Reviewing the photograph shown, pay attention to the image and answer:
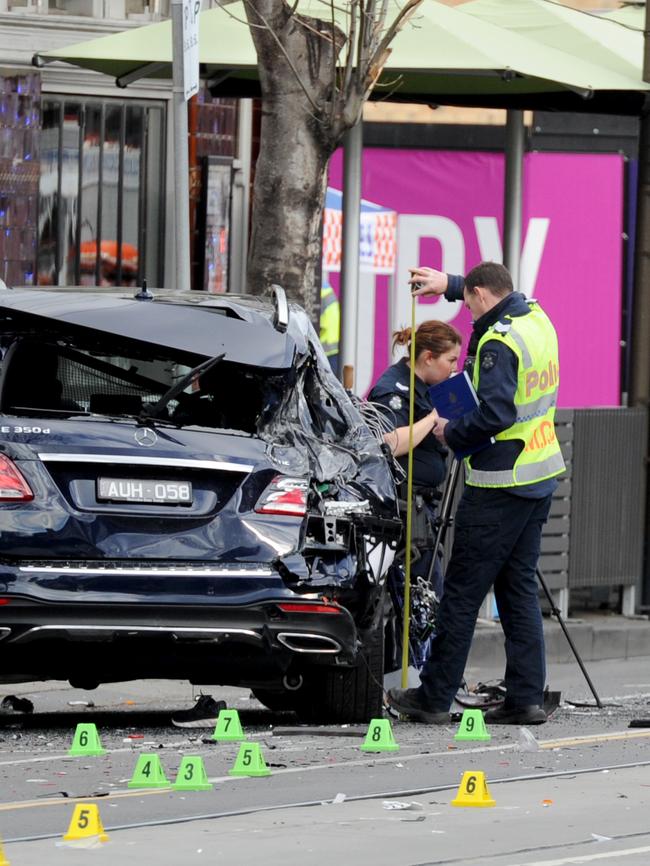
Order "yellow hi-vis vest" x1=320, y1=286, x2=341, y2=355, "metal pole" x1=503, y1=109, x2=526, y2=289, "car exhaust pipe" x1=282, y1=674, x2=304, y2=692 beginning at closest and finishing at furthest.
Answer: "car exhaust pipe" x1=282, y1=674, x2=304, y2=692 → "metal pole" x1=503, y1=109, x2=526, y2=289 → "yellow hi-vis vest" x1=320, y1=286, x2=341, y2=355

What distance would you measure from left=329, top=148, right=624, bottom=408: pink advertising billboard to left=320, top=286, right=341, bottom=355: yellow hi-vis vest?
0.22 meters

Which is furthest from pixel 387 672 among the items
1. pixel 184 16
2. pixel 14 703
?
pixel 184 16

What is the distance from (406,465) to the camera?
10336 millimetres

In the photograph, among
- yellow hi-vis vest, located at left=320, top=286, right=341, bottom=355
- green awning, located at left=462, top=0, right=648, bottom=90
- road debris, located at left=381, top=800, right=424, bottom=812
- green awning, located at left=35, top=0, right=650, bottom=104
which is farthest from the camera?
yellow hi-vis vest, located at left=320, top=286, right=341, bottom=355

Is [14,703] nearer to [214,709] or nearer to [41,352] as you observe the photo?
[214,709]

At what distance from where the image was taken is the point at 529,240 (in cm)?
1953

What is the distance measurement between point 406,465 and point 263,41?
123 inches

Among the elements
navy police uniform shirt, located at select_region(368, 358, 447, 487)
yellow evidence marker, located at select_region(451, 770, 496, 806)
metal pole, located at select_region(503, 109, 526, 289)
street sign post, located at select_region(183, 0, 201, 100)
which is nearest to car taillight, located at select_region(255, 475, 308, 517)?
navy police uniform shirt, located at select_region(368, 358, 447, 487)

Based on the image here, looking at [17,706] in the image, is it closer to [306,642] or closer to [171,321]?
[306,642]

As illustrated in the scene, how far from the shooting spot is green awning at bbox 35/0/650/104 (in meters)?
13.5

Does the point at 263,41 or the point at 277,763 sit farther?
the point at 263,41

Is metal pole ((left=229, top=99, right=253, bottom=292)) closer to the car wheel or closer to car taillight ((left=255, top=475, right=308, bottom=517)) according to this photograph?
the car wheel

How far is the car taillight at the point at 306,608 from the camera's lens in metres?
8.40

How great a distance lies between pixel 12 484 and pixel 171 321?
0.92m
